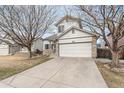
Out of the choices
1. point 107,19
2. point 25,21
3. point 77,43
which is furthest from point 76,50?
point 107,19

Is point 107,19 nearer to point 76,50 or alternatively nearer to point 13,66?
point 76,50

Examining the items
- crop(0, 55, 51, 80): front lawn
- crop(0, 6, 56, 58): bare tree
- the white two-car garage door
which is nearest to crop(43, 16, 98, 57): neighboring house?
the white two-car garage door

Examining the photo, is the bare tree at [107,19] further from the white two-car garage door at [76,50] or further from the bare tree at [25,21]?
the white two-car garage door at [76,50]

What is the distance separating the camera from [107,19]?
7.21m

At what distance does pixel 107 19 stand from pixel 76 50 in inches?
198

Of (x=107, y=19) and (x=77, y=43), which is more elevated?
(x=107, y=19)

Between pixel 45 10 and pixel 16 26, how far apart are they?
8.80 feet

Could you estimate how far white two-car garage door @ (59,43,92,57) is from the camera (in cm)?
1147

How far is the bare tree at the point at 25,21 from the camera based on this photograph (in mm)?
10547

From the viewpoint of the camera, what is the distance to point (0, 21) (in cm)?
1084

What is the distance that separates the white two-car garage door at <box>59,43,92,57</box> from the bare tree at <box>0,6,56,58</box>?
2665 mm

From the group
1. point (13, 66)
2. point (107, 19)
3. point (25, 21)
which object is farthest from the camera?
point (25, 21)
